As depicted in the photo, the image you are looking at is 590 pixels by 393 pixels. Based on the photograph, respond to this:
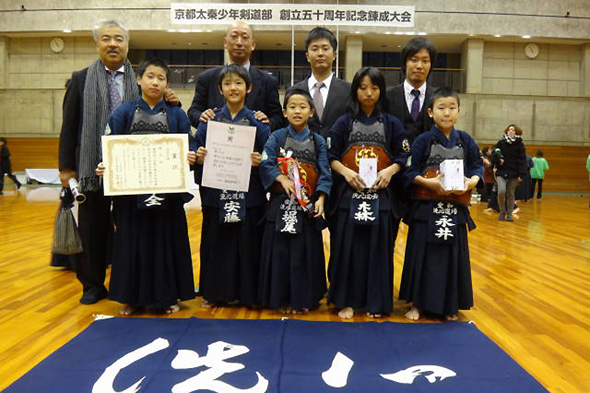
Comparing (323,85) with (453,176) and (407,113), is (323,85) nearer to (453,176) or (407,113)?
(407,113)

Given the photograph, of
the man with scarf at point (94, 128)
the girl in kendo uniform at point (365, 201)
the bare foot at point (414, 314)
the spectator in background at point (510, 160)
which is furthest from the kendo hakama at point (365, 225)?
the spectator in background at point (510, 160)

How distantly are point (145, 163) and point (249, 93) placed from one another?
974mm

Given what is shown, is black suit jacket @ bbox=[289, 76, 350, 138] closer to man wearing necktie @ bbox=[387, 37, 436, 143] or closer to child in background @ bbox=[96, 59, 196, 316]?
man wearing necktie @ bbox=[387, 37, 436, 143]

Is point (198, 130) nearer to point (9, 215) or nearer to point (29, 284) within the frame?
point (29, 284)

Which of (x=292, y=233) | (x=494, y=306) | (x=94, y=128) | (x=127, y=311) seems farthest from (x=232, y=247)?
(x=494, y=306)

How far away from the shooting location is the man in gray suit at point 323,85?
3.16 meters

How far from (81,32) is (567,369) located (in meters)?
17.9

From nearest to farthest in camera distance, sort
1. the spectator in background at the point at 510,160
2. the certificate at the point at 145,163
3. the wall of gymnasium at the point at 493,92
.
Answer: the certificate at the point at 145,163
the spectator in background at the point at 510,160
the wall of gymnasium at the point at 493,92

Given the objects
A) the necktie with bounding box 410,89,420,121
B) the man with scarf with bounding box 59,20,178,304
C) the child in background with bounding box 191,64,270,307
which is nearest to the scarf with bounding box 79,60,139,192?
the man with scarf with bounding box 59,20,178,304

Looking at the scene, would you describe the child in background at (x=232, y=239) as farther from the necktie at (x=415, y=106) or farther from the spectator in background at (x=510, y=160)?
the spectator in background at (x=510, y=160)

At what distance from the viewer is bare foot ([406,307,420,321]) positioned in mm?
2904

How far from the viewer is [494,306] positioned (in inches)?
127

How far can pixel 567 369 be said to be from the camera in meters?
2.19

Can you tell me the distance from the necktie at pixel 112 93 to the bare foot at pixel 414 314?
250 cm
